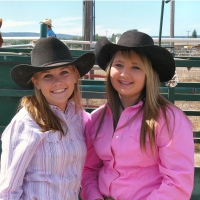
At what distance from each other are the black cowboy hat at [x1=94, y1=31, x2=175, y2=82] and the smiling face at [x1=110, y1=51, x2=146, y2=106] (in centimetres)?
5

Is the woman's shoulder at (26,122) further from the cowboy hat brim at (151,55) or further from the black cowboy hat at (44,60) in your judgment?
the cowboy hat brim at (151,55)

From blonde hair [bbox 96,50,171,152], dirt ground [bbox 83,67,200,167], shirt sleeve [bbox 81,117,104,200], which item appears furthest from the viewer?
dirt ground [bbox 83,67,200,167]

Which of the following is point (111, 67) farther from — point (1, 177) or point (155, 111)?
point (1, 177)

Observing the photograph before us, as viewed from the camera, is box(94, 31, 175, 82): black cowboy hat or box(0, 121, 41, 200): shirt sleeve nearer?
box(0, 121, 41, 200): shirt sleeve

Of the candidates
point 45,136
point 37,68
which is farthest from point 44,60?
point 45,136

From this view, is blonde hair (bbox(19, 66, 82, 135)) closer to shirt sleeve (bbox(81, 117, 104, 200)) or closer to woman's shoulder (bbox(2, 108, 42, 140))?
woman's shoulder (bbox(2, 108, 42, 140))

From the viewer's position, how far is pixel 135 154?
1778 millimetres

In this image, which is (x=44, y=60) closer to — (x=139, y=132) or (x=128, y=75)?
(x=128, y=75)

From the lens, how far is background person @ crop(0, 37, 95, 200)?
167 centimetres

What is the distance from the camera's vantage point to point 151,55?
1.83 meters

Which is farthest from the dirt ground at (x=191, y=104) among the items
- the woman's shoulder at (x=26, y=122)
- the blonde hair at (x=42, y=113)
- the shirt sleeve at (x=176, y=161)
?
the woman's shoulder at (x=26, y=122)

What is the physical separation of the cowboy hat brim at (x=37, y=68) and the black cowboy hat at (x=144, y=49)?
0.09 metres

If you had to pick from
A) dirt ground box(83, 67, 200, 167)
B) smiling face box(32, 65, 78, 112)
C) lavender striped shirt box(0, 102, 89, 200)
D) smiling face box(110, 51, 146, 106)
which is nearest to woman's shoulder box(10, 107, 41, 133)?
lavender striped shirt box(0, 102, 89, 200)

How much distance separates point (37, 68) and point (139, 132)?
585 mm
